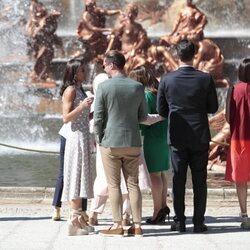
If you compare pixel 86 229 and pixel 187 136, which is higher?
pixel 187 136

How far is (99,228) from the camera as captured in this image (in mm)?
7680

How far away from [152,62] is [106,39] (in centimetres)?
171

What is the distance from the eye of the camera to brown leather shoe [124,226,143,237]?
7.16 meters

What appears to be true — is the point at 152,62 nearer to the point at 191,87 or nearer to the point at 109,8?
the point at 109,8

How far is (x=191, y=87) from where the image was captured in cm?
735

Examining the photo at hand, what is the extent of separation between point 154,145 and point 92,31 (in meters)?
15.6

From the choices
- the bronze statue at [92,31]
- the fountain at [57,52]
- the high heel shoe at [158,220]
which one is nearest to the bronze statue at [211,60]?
the fountain at [57,52]

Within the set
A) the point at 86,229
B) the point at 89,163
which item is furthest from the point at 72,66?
the point at 86,229

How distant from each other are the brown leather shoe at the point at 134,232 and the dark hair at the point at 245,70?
5.97 ft

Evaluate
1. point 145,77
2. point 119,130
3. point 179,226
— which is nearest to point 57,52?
point 145,77

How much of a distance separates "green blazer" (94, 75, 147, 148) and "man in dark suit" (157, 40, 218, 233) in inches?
15.9

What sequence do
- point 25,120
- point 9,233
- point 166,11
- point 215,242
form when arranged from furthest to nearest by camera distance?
point 166,11 < point 25,120 < point 9,233 < point 215,242

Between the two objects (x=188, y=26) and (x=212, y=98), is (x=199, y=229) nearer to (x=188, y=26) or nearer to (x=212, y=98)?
(x=212, y=98)

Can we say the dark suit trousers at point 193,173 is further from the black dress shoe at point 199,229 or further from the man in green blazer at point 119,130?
the man in green blazer at point 119,130
